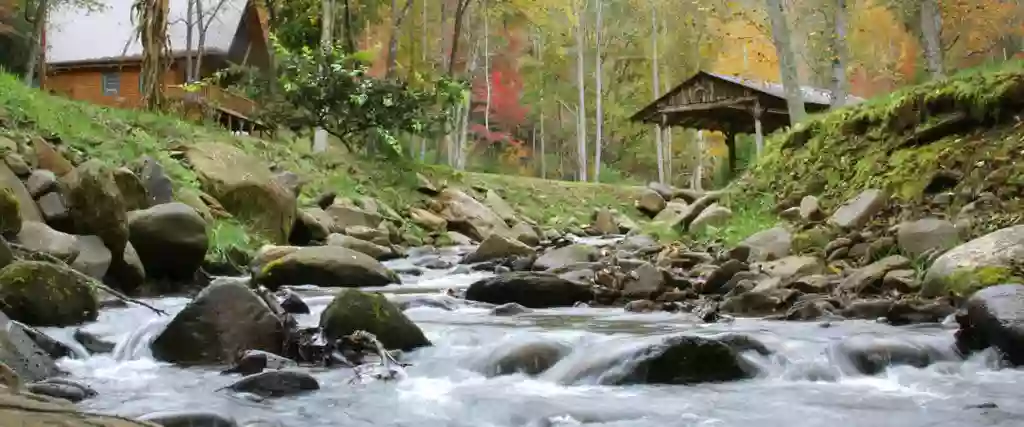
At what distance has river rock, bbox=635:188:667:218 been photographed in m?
23.9

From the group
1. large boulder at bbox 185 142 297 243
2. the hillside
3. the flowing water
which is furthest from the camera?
large boulder at bbox 185 142 297 243

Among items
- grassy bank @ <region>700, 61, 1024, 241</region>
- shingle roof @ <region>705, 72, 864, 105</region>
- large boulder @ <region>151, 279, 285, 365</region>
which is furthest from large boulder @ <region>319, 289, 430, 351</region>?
shingle roof @ <region>705, 72, 864, 105</region>

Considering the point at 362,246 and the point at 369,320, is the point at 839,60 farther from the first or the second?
the point at 369,320

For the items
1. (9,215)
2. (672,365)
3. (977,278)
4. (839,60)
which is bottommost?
(672,365)

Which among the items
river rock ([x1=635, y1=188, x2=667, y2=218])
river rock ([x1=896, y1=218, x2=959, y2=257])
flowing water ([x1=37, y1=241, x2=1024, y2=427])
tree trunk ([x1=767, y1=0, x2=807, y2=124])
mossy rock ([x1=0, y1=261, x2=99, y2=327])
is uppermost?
tree trunk ([x1=767, y1=0, x2=807, y2=124])

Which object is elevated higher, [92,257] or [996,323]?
[92,257]

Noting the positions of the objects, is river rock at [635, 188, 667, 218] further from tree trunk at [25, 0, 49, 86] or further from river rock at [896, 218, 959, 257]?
river rock at [896, 218, 959, 257]

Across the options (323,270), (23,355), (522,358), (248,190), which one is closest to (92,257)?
(323,270)

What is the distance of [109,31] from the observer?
28188 millimetres

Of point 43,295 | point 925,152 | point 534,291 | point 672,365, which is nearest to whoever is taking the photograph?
point 672,365

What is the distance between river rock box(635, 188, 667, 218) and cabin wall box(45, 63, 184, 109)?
45.9 feet

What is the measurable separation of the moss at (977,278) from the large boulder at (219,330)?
4279mm

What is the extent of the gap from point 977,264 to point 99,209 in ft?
21.1

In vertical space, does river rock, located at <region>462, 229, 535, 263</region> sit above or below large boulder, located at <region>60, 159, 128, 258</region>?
below
